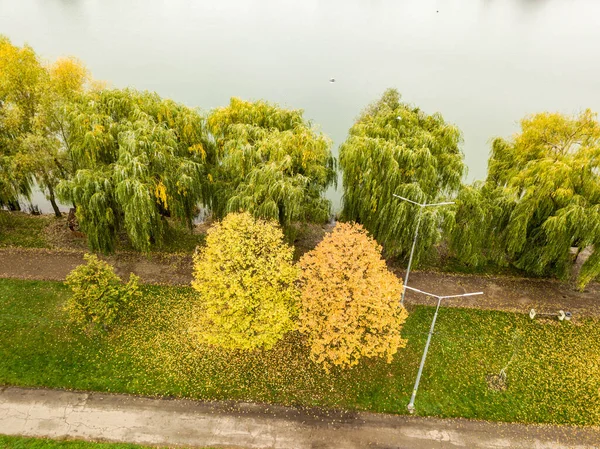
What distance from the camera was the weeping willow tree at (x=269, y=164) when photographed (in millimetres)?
19531

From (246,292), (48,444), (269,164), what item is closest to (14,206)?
(48,444)

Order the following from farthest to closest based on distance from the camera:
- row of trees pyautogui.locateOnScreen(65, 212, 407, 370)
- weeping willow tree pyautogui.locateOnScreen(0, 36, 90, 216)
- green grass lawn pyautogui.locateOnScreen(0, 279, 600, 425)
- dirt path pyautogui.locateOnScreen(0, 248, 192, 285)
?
weeping willow tree pyautogui.locateOnScreen(0, 36, 90, 216) < dirt path pyautogui.locateOnScreen(0, 248, 192, 285) < green grass lawn pyautogui.locateOnScreen(0, 279, 600, 425) < row of trees pyautogui.locateOnScreen(65, 212, 407, 370)

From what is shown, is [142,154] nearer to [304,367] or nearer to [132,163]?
[132,163]

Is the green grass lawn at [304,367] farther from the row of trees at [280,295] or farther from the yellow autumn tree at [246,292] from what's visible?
the yellow autumn tree at [246,292]

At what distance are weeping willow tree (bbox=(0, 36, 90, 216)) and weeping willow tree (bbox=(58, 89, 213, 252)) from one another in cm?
127

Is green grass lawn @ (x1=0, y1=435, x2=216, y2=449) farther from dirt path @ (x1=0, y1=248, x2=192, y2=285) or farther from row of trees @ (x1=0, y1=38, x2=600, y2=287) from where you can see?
row of trees @ (x1=0, y1=38, x2=600, y2=287)

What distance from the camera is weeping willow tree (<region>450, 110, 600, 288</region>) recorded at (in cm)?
1978

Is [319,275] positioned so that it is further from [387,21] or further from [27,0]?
[27,0]

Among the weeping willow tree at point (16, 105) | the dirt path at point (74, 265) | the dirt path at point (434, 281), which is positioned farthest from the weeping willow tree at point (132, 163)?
the weeping willow tree at point (16, 105)

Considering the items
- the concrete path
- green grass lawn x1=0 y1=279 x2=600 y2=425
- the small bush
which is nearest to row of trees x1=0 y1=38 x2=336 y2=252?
the small bush

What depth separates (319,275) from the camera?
16531 mm

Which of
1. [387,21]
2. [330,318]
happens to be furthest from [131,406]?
[387,21]

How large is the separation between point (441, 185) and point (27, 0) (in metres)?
82.2

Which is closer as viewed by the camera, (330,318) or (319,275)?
(330,318)
